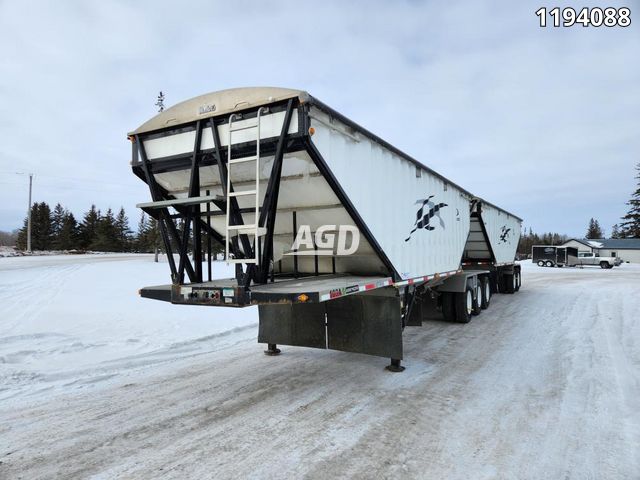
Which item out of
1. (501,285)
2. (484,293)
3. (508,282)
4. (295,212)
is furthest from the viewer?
(501,285)

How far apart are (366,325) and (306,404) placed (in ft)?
5.07

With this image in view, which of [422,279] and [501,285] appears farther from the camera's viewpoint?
[501,285]

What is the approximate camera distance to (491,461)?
3.37 meters

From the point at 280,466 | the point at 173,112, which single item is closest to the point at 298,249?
the point at 173,112

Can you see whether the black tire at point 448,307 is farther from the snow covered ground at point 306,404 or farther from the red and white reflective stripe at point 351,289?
the red and white reflective stripe at point 351,289

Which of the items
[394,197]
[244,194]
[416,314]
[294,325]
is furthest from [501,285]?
[244,194]

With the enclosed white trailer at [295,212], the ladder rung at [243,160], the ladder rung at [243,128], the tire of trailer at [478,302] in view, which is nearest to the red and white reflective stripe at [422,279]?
the enclosed white trailer at [295,212]

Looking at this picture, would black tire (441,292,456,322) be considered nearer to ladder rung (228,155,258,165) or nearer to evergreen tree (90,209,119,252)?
ladder rung (228,155,258,165)

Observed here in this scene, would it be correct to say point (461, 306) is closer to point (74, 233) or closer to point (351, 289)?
point (351, 289)

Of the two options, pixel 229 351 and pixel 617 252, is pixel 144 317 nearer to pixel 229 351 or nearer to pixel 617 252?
pixel 229 351

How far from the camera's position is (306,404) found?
15.2ft

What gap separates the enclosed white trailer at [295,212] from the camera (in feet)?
13.9

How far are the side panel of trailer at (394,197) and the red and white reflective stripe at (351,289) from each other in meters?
0.43

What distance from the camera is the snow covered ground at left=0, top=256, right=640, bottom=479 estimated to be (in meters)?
3.34
